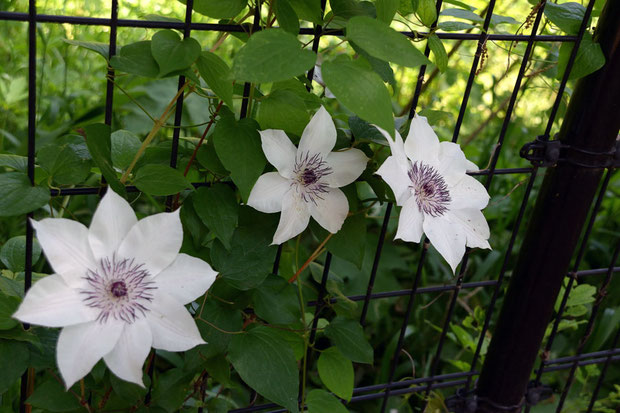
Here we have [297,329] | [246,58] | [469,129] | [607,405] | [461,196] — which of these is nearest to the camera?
[246,58]

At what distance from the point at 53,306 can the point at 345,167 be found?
1.18 ft

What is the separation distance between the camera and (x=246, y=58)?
2.14 ft

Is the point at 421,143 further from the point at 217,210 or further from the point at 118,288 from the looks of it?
the point at 118,288

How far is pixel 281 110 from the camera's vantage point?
78 centimetres

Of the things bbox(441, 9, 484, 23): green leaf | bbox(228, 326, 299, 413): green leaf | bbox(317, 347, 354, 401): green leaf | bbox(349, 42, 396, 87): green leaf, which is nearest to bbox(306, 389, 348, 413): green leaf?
bbox(317, 347, 354, 401): green leaf

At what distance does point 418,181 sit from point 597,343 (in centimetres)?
111

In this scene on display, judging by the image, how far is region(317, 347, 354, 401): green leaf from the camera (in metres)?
0.96

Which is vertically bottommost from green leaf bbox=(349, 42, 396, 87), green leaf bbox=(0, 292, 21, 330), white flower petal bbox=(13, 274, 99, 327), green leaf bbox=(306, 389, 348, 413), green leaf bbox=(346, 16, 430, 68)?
green leaf bbox=(306, 389, 348, 413)

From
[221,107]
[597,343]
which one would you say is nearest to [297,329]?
[221,107]

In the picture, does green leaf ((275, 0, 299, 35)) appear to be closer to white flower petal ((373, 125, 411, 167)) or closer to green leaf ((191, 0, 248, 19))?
green leaf ((191, 0, 248, 19))

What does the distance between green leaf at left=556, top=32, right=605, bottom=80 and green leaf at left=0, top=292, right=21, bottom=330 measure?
79cm

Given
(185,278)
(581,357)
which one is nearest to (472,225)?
(185,278)

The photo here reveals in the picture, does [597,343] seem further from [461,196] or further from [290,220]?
[290,220]

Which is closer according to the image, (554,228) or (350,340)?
(350,340)
